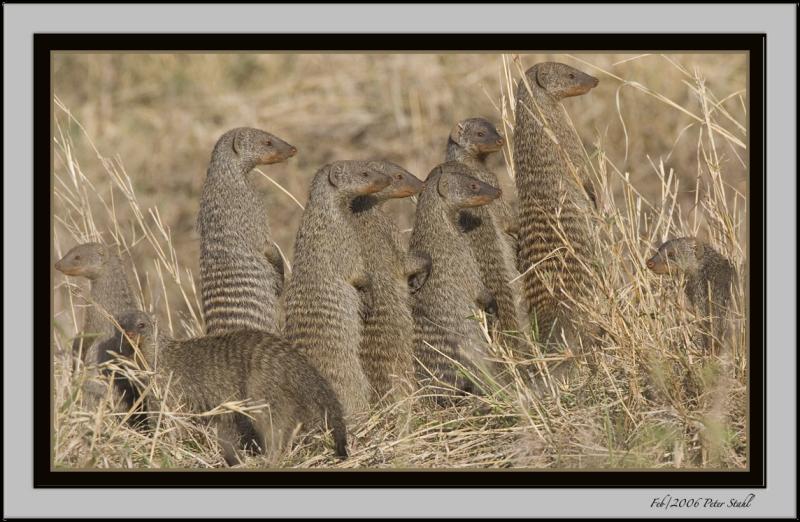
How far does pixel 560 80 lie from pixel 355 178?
40.2 inches

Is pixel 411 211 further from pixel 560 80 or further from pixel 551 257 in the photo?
pixel 551 257

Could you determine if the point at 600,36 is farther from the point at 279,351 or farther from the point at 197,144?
the point at 197,144

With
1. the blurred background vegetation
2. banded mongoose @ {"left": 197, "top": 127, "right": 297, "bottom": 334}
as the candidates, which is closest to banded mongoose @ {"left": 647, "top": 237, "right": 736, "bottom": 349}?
banded mongoose @ {"left": 197, "top": 127, "right": 297, "bottom": 334}

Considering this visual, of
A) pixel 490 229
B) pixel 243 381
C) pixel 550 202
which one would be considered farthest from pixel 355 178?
pixel 243 381

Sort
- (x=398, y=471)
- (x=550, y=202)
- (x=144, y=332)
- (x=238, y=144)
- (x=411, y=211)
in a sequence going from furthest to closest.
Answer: (x=411, y=211) → (x=238, y=144) → (x=550, y=202) → (x=144, y=332) → (x=398, y=471)

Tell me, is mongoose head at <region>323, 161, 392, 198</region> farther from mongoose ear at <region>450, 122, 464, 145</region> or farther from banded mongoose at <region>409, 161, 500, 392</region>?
mongoose ear at <region>450, 122, 464, 145</region>

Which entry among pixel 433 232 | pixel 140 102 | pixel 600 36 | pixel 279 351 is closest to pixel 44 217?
pixel 279 351

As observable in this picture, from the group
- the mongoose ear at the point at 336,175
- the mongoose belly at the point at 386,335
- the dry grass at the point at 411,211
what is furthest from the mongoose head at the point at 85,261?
the mongoose belly at the point at 386,335

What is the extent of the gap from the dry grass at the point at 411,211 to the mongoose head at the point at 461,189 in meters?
0.47

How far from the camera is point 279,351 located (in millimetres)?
4434

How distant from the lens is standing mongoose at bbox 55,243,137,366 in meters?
4.89

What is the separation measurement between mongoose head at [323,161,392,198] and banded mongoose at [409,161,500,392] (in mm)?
217

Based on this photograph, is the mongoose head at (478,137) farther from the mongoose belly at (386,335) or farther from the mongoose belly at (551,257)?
the mongoose belly at (386,335)

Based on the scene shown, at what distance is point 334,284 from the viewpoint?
15.9 feet
